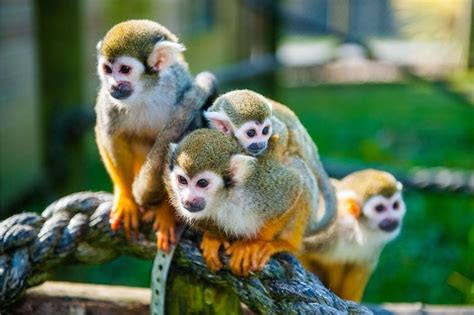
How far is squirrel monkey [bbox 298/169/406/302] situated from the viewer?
2.84 metres

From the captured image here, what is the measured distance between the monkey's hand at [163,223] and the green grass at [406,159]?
196cm

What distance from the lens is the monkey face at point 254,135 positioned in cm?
201

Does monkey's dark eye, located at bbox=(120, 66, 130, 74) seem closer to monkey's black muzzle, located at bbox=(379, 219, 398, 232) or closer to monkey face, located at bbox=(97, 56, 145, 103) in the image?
monkey face, located at bbox=(97, 56, 145, 103)

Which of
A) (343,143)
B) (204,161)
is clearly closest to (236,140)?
(204,161)

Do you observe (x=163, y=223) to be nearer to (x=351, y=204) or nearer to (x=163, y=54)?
(x=163, y=54)

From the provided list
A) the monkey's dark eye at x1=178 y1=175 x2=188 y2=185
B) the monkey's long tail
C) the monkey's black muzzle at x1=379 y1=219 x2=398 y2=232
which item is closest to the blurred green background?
the monkey's black muzzle at x1=379 y1=219 x2=398 y2=232

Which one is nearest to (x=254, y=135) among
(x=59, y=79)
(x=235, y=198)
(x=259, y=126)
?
(x=259, y=126)

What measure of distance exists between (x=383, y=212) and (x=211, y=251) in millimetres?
1216

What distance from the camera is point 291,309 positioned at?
169cm

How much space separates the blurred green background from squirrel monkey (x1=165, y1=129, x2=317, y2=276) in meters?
1.79

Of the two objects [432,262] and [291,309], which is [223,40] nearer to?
[432,262]

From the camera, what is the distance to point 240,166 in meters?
1.89

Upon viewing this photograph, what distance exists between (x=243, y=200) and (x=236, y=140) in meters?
0.16

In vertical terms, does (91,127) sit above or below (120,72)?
below
